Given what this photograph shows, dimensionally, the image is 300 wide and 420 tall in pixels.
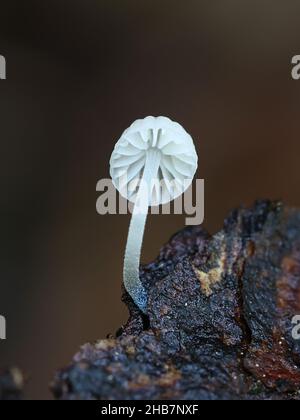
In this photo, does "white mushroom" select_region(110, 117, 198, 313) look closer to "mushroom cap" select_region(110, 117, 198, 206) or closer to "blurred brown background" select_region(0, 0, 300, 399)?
"mushroom cap" select_region(110, 117, 198, 206)

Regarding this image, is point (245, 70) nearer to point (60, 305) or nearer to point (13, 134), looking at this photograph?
point (13, 134)

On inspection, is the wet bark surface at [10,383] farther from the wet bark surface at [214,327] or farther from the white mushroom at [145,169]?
the white mushroom at [145,169]

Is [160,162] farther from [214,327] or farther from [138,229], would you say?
[214,327]

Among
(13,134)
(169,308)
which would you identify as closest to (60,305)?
(13,134)

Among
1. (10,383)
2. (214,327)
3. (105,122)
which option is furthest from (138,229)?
(105,122)

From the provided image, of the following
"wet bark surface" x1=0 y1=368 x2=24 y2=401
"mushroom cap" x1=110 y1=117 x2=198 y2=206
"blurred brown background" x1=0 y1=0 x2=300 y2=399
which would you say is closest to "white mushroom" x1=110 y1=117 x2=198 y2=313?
"mushroom cap" x1=110 y1=117 x2=198 y2=206
